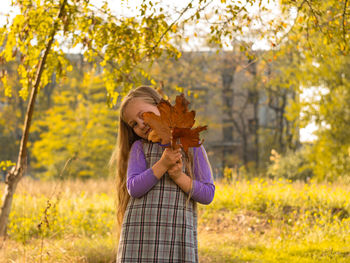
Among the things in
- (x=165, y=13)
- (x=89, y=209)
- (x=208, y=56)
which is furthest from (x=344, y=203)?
(x=208, y=56)

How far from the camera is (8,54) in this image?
14.2 ft

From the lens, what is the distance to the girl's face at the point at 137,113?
7.69 feet

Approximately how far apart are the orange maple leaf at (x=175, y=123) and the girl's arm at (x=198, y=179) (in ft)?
0.72

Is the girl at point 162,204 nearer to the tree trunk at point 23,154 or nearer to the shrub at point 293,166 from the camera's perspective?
the tree trunk at point 23,154

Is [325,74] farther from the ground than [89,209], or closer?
farther from the ground

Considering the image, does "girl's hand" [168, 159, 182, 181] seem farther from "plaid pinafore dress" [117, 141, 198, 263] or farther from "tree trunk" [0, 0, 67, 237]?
"tree trunk" [0, 0, 67, 237]

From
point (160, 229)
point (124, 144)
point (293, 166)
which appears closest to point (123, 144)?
point (124, 144)

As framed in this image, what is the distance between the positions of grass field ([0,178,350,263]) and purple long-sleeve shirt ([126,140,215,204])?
1752 millimetres

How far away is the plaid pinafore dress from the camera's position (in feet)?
7.00

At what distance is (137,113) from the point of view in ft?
7.79

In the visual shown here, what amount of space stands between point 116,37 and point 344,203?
5.35 metres

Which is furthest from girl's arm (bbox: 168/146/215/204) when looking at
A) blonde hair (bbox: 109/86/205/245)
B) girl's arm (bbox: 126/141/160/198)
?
blonde hair (bbox: 109/86/205/245)

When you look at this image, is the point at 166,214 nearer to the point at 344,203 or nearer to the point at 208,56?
the point at 344,203

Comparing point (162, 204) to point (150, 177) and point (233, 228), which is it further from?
point (233, 228)
